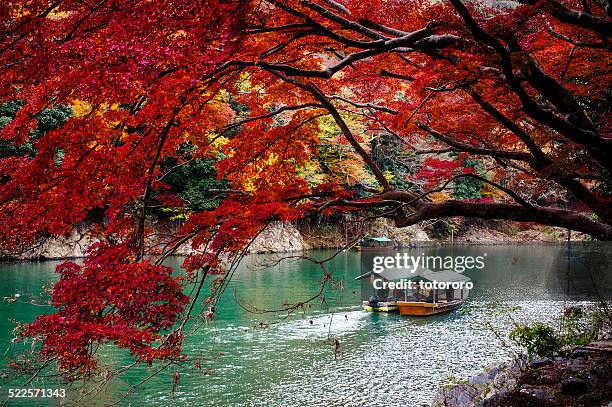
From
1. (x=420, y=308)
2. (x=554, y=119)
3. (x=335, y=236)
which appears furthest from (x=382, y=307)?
(x=335, y=236)

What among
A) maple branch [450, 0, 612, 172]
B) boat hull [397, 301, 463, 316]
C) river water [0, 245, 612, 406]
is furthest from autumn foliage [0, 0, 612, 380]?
boat hull [397, 301, 463, 316]

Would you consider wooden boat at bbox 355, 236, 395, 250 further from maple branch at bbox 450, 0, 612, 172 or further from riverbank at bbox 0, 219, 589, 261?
maple branch at bbox 450, 0, 612, 172

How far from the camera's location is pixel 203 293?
19250 mm

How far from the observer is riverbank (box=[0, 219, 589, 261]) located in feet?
85.1

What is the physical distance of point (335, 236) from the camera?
3416cm

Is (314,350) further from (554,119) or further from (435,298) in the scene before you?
(554,119)

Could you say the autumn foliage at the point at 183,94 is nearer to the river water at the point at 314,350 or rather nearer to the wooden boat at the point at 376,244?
the river water at the point at 314,350

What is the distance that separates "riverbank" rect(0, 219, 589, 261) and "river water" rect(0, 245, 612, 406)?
349 cm

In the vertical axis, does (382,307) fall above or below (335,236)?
below

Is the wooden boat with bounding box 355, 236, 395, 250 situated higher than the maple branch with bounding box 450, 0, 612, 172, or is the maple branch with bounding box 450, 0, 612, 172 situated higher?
the maple branch with bounding box 450, 0, 612, 172

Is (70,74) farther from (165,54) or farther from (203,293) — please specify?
(203,293)

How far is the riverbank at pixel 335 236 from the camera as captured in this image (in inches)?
1021

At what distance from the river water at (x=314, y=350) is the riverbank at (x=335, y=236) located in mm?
3487

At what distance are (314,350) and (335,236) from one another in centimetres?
2197
